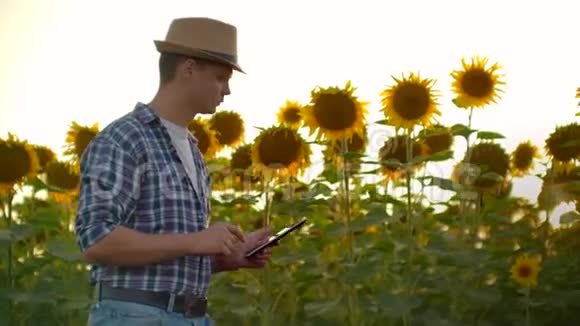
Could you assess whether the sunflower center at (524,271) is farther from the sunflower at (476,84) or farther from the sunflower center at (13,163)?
the sunflower center at (13,163)

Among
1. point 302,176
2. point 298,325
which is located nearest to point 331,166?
point 302,176

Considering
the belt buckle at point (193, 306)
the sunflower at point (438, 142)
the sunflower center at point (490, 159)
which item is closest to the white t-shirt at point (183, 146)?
the belt buckle at point (193, 306)

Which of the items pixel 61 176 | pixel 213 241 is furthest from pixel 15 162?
pixel 213 241

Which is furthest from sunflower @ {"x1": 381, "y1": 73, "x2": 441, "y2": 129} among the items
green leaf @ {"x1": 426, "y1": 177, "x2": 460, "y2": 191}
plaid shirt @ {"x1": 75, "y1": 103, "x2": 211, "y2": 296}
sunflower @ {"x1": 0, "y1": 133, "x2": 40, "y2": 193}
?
plaid shirt @ {"x1": 75, "y1": 103, "x2": 211, "y2": 296}

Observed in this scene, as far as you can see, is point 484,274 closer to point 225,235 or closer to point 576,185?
point 576,185

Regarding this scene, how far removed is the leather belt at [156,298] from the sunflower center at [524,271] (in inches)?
139

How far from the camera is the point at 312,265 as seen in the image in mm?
6605

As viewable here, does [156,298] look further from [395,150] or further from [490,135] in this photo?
[490,135]

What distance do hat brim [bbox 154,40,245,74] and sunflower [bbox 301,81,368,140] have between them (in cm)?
282

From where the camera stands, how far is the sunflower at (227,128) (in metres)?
7.95

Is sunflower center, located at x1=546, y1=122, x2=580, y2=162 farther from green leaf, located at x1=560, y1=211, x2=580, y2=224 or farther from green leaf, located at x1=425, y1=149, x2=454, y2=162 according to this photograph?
green leaf, located at x1=425, y1=149, x2=454, y2=162

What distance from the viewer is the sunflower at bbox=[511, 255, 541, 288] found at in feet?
21.1

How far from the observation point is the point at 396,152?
6.64 metres

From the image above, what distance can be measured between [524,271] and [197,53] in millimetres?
3667
